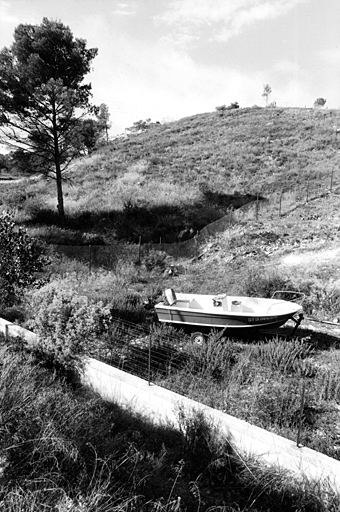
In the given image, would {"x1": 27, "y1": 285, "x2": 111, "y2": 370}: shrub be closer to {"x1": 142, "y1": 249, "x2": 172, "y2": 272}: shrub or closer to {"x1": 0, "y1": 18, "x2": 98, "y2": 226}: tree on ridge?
{"x1": 142, "y1": 249, "x2": 172, "y2": 272}: shrub

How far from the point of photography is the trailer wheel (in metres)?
8.20

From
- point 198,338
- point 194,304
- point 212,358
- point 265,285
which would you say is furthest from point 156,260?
point 212,358

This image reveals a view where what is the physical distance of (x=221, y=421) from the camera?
15.5 feet

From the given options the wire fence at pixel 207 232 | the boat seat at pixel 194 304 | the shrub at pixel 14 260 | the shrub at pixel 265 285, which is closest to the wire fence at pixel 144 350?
the boat seat at pixel 194 304

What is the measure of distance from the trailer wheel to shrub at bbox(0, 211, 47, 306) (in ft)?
13.6

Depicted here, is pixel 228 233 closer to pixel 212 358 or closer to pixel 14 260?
pixel 212 358

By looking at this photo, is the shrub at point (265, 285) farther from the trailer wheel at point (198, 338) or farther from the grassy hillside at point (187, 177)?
the grassy hillside at point (187, 177)

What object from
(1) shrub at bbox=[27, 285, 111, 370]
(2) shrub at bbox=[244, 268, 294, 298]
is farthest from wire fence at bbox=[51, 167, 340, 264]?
(1) shrub at bbox=[27, 285, 111, 370]

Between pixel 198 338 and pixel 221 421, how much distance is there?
12.0 feet

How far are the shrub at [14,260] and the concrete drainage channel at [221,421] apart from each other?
1.81m

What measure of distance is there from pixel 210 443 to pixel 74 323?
269 cm

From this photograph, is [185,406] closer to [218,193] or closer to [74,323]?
[74,323]

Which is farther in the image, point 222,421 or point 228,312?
point 228,312

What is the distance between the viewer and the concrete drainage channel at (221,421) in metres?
4.06
